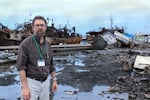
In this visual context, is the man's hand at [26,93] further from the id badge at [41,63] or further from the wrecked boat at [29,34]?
the wrecked boat at [29,34]

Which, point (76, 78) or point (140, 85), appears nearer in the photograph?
point (140, 85)

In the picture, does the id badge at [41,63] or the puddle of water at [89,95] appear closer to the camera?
the id badge at [41,63]

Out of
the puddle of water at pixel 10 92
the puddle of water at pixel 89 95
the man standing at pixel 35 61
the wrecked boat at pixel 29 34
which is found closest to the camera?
the man standing at pixel 35 61

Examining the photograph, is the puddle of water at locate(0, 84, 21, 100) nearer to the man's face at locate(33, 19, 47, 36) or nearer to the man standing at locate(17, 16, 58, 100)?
the man standing at locate(17, 16, 58, 100)

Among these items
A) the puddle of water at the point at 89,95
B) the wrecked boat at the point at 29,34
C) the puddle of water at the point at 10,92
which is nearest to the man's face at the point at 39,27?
the puddle of water at the point at 89,95

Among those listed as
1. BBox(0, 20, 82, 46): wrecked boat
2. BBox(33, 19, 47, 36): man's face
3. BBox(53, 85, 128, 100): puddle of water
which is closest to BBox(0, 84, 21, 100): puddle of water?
BBox(53, 85, 128, 100): puddle of water

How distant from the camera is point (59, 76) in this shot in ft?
45.1

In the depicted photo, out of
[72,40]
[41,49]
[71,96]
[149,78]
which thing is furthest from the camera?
[72,40]

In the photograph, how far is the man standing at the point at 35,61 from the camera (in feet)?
14.4

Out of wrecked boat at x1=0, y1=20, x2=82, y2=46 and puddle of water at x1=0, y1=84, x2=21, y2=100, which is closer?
puddle of water at x1=0, y1=84, x2=21, y2=100

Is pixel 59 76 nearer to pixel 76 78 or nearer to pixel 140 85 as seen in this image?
pixel 76 78

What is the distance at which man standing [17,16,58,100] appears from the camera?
4.38 m

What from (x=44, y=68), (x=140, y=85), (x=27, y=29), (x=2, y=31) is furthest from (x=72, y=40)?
(x=44, y=68)

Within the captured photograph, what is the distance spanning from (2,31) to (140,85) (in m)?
33.0
